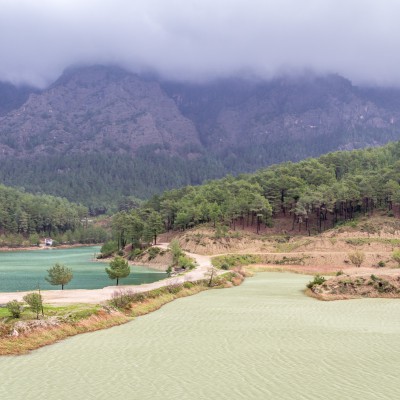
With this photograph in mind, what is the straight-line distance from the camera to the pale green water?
70.7 ft

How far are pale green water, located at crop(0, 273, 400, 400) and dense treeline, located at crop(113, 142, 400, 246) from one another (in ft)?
303

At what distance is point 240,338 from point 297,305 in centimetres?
1889

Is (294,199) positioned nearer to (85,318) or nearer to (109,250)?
(109,250)

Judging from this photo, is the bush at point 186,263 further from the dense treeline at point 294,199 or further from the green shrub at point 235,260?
the dense treeline at point 294,199

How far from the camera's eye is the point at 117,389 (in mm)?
21891

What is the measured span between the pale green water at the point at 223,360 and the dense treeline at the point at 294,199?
92.4 meters

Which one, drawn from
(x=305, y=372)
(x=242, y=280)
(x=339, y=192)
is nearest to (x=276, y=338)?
(x=305, y=372)

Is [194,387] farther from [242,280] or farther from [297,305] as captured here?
[242,280]

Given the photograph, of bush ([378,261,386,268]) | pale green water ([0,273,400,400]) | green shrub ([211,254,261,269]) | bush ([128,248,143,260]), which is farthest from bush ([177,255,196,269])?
pale green water ([0,273,400,400])

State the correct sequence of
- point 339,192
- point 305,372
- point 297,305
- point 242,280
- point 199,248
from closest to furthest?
point 305,372
point 297,305
point 242,280
point 199,248
point 339,192

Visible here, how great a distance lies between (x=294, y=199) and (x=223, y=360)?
121788 mm

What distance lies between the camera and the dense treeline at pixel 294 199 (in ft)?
441

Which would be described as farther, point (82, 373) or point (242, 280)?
point (242, 280)

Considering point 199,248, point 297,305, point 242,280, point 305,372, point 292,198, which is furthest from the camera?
point 292,198
